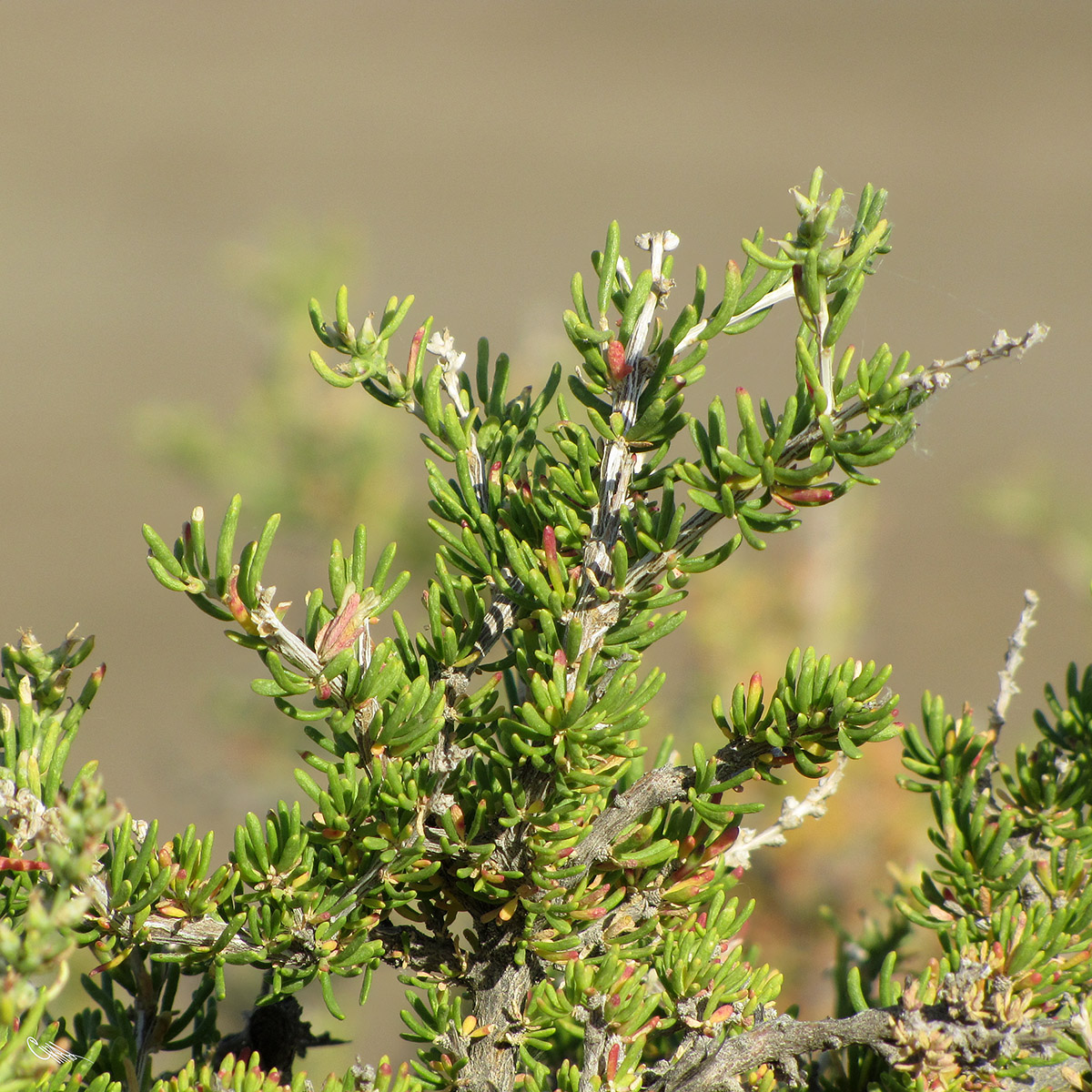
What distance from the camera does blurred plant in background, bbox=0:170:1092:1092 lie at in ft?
3.07

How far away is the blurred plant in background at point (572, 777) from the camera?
3.07 ft

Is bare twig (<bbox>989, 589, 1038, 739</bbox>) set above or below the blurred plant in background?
above

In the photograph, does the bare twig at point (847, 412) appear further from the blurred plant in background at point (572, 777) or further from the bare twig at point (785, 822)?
the bare twig at point (785, 822)

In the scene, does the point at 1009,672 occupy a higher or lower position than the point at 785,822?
higher

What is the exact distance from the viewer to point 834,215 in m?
0.87

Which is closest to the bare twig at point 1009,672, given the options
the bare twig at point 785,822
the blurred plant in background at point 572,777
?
the blurred plant in background at point 572,777

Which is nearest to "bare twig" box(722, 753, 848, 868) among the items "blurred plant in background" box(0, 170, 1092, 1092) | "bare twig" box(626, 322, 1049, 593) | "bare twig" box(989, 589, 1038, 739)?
"blurred plant in background" box(0, 170, 1092, 1092)

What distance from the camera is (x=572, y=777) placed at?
0.97 metres

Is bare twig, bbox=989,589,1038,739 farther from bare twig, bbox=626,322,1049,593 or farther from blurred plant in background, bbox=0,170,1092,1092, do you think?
bare twig, bbox=626,322,1049,593

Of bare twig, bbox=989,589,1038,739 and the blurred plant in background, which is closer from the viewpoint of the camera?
the blurred plant in background

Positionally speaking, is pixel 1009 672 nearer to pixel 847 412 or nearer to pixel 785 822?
pixel 785 822

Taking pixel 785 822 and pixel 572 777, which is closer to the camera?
pixel 572 777

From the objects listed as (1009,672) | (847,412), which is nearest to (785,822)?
(1009,672)

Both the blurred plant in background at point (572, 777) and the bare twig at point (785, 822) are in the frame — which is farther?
the bare twig at point (785, 822)
